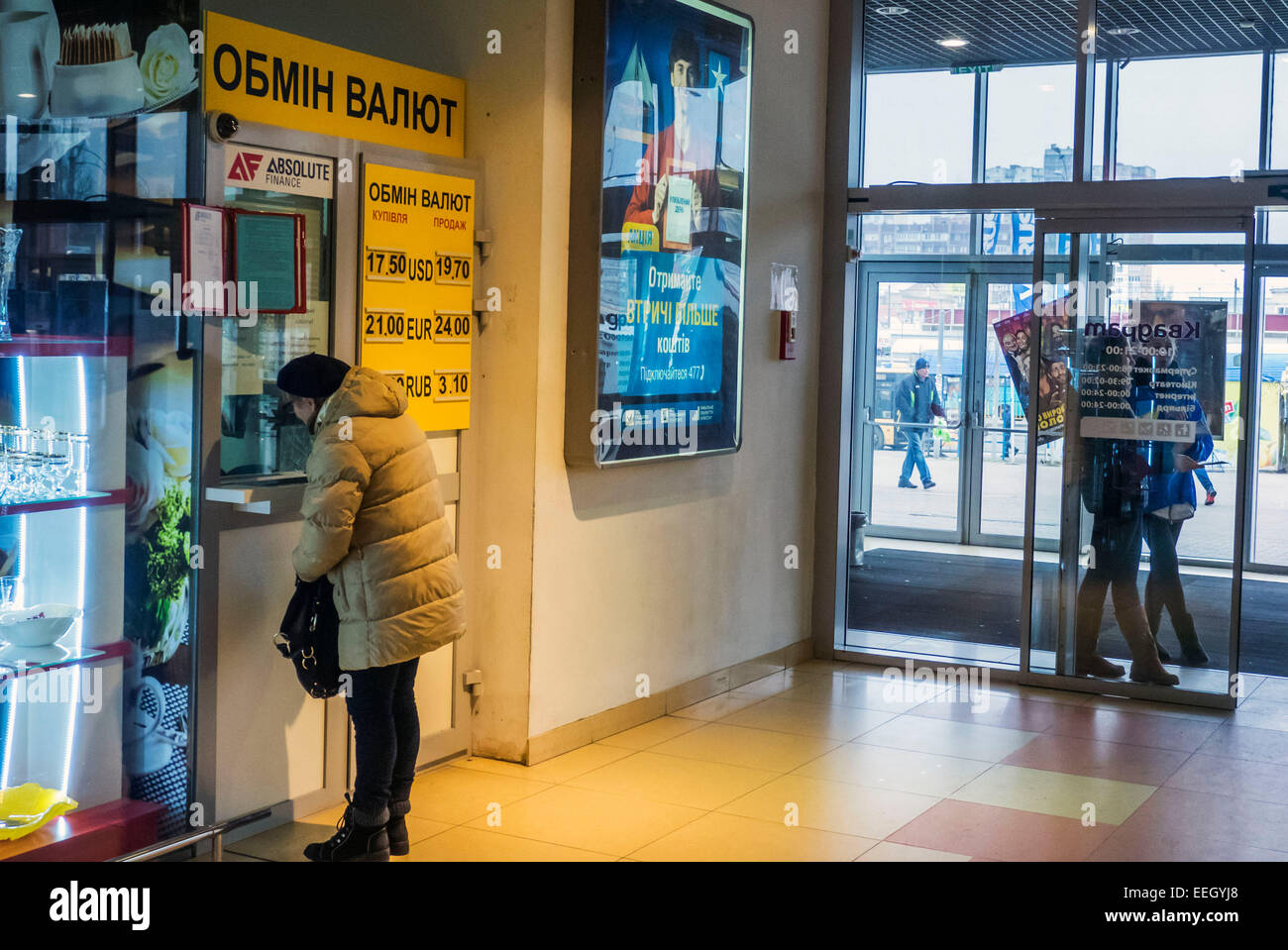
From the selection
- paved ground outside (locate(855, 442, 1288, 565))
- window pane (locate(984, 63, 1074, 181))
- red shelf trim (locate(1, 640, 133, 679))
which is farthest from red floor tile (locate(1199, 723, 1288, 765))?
red shelf trim (locate(1, 640, 133, 679))

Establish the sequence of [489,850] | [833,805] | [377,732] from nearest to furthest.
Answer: [377,732], [489,850], [833,805]

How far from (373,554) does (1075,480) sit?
3798mm

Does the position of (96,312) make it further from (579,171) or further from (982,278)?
(982,278)

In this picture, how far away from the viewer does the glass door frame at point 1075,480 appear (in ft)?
20.0

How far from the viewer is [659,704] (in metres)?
5.83

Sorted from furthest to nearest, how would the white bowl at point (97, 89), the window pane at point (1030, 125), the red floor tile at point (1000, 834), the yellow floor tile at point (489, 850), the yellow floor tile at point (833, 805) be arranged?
1. the window pane at point (1030, 125)
2. the yellow floor tile at point (833, 805)
3. the red floor tile at point (1000, 834)
4. the yellow floor tile at point (489, 850)
5. the white bowl at point (97, 89)

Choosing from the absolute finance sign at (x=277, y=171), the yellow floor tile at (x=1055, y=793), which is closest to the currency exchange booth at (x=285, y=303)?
the absolute finance sign at (x=277, y=171)

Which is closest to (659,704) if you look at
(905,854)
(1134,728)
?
(905,854)

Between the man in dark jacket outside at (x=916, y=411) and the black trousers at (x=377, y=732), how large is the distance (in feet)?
17.4

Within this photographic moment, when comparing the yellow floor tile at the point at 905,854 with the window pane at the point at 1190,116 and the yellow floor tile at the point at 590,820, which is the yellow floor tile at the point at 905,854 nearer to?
the yellow floor tile at the point at 590,820

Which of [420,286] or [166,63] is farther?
[420,286]

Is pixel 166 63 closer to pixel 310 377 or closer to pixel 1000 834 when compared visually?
pixel 310 377

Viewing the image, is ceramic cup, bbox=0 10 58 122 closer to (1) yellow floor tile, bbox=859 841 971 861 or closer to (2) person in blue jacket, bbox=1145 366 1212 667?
(1) yellow floor tile, bbox=859 841 971 861
